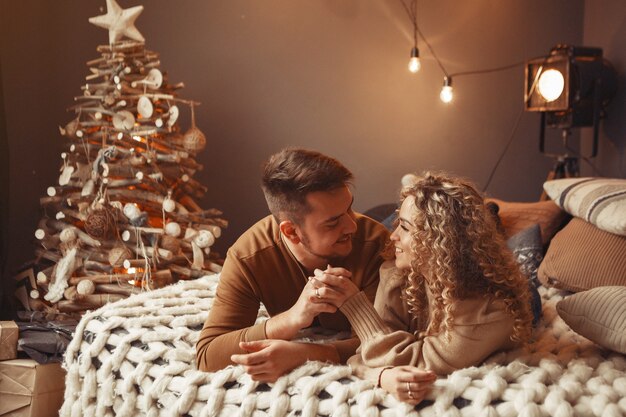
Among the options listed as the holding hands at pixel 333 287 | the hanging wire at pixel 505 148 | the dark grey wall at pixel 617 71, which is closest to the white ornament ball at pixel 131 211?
the holding hands at pixel 333 287

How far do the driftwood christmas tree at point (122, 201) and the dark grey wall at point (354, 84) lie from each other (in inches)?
18.5

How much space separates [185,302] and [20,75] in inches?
60.0

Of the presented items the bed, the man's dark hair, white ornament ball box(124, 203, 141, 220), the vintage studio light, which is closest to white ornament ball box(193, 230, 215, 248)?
white ornament ball box(124, 203, 141, 220)

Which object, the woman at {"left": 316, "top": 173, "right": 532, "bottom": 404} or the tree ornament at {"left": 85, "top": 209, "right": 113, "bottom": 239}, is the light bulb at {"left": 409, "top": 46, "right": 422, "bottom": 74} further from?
the woman at {"left": 316, "top": 173, "right": 532, "bottom": 404}

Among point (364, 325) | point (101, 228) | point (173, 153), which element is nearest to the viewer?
point (364, 325)

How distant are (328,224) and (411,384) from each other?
52 cm

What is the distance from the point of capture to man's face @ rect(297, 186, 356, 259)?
6.17ft

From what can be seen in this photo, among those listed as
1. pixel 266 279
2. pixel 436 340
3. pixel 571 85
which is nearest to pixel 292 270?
pixel 266 279

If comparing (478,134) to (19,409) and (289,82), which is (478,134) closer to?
(289,82)

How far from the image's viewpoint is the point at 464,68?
3689 millimetres

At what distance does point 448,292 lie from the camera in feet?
5.45

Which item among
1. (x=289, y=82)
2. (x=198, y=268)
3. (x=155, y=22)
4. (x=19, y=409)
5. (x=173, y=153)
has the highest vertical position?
(x=155, y=22)

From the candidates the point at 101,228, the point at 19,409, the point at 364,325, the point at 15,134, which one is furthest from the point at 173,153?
the point at 364,325

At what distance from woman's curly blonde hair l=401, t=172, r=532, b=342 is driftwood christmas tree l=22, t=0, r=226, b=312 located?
1.37 m
